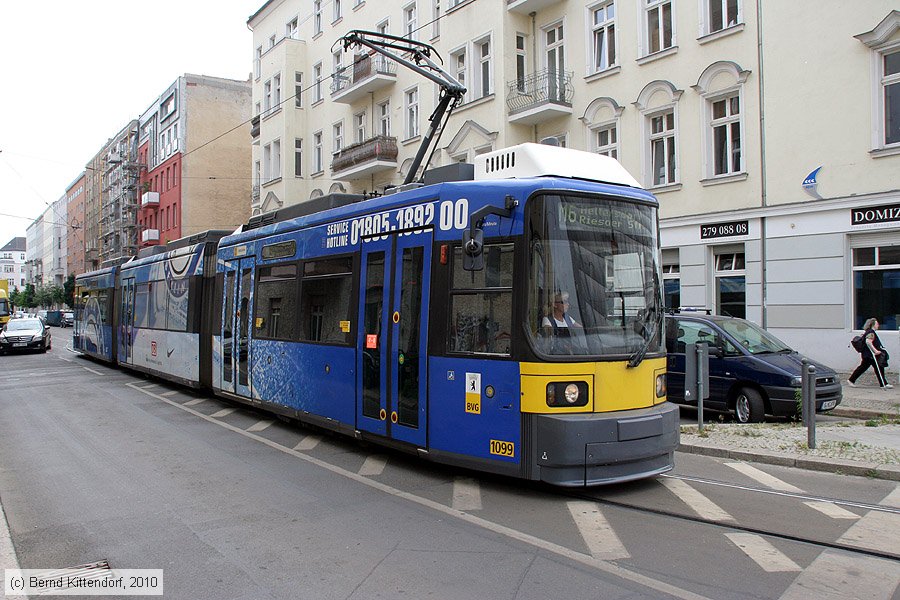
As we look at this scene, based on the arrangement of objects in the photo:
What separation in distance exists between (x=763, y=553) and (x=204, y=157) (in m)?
55.4

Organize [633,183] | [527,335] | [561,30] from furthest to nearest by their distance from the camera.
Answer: [561,30] → [633,183] → [527,335]

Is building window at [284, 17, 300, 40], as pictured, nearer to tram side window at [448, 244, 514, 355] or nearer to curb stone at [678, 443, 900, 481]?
tram side window at [448, 244, 514, 355]

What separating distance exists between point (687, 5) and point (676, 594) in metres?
18.1

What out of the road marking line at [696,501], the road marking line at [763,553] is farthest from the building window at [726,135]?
the road marking line at [763,553]

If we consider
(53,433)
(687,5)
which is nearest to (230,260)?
(53,433)

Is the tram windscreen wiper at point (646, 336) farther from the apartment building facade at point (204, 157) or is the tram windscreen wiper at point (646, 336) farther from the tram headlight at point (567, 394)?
the apartment building facade at point (204, 157)

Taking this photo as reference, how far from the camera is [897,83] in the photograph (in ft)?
50.0

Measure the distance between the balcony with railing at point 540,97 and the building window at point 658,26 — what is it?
110 inches

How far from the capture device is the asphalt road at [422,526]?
15.0 ft

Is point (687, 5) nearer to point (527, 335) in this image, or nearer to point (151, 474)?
point (527, 335)

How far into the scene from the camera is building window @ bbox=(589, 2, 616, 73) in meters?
21.0

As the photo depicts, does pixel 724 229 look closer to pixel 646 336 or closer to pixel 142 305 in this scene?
pixel 646 336

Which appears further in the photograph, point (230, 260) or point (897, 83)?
point (897, 83)

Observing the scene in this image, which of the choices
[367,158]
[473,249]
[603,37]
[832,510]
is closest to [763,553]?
[832,510]
